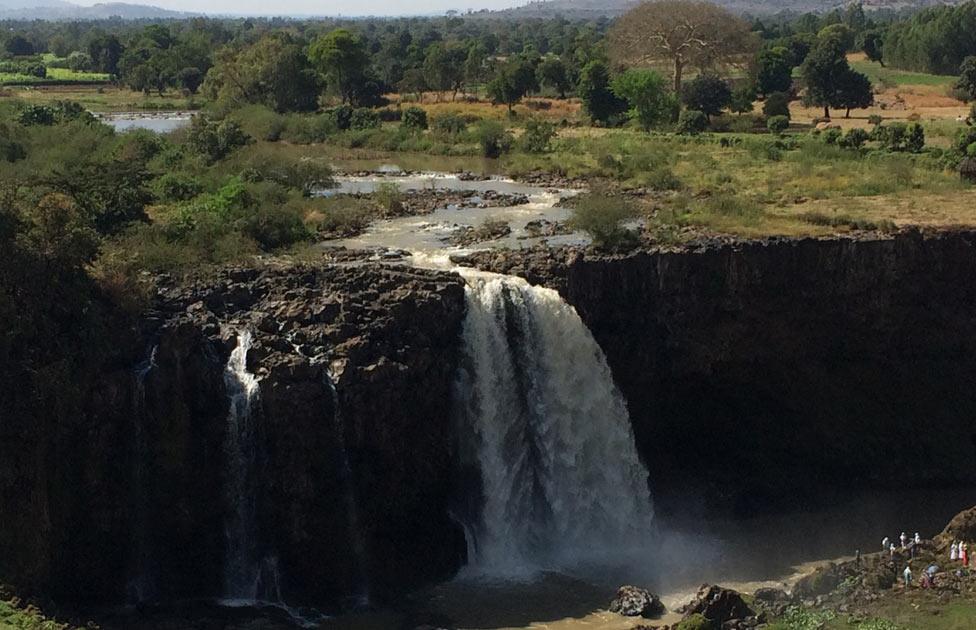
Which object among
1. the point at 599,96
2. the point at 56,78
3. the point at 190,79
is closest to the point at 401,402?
the point at 599,96

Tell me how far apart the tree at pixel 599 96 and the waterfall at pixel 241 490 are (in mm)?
54596

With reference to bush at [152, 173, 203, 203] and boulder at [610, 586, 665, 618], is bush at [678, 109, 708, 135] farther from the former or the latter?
boulder at [610, 586, 665, 618]

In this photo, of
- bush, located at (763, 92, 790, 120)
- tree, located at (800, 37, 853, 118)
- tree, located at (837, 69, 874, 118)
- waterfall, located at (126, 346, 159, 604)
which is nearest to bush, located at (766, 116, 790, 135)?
bush, located at (763, 92, 790, 120)

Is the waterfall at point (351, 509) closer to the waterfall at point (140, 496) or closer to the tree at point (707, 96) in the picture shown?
the waterfall at point (140, 496)

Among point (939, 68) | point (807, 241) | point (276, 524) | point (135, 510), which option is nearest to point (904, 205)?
point (807, 241)

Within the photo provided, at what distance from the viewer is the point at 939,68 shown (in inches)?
4574

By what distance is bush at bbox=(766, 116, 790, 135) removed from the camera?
7325 centimetres

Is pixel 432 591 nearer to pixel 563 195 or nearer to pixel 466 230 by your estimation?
pixel 466 230

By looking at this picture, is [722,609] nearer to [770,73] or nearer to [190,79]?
[770,73]

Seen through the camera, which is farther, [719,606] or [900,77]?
[900,77]

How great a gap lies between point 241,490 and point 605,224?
51.5 ft

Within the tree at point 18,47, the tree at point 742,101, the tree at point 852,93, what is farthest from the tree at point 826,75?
the tree at point 18,47

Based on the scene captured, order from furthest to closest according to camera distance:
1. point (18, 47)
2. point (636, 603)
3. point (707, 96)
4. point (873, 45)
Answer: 1. point (18, 47)
2. point (873, 45)
3. point (707, 96)
4. point (636, 603)

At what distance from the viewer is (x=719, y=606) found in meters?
29.2
